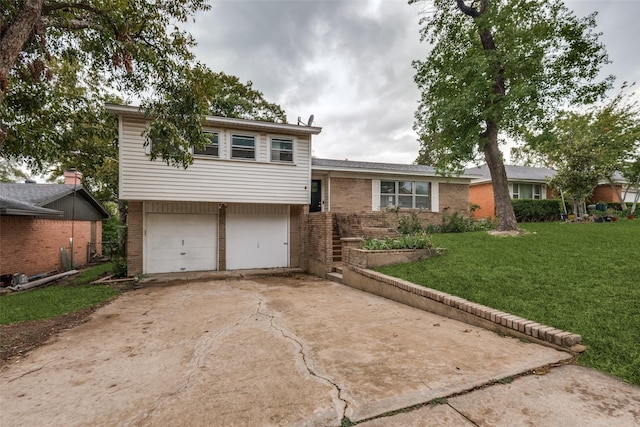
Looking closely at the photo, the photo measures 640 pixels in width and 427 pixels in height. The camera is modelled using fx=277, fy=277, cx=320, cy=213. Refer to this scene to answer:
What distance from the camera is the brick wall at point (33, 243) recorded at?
9.25 meters

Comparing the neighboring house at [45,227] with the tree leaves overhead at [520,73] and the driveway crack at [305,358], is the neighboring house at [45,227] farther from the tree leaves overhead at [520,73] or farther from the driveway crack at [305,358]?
the tree leaves overhead at [520,73]

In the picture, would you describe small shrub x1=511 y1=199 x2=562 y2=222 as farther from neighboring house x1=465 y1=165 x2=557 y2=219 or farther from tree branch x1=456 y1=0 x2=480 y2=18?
tree branch x1=456 y1=0 x2=480 y2=18

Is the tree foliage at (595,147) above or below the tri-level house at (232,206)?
above

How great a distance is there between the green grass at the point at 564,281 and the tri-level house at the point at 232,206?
376cm

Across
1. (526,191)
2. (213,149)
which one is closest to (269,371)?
(213,149)

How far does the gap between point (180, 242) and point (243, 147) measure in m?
4.06

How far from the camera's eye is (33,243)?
10.4 m

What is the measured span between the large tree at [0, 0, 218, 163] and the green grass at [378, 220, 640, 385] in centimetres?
697

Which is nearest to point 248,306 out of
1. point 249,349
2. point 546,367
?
point 249,349

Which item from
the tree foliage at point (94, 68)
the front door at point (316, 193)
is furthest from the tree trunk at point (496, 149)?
the tree foliage at point (94, 68)

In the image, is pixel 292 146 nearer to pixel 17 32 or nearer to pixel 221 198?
pixel 221 198

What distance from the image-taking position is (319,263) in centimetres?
948

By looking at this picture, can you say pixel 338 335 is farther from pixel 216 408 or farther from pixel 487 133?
pixel 487 133

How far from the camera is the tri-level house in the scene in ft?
28.8
